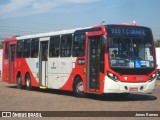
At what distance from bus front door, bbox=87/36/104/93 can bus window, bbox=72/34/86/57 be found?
20.6 inches

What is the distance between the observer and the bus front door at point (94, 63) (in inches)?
717

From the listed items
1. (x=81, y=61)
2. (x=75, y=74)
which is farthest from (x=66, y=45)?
(x=81, y=61)

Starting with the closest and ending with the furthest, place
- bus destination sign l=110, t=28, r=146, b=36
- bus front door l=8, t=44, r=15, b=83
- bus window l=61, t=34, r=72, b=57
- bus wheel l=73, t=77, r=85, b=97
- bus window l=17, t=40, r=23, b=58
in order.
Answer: bus destination sign l=110, t=28, r=146, b=36
bus wheel l=73, t=77, r=85, b=97
bus window l=61, t=34, r=72, b=57
bus window l=17, t=40, r=23, b=58
bus front door l=8, t=44, r=15, b=83

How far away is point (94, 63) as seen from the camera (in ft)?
61.2

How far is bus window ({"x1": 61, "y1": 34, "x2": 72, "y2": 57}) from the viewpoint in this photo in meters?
20.7

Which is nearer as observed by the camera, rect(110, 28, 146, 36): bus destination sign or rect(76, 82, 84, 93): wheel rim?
rect(110, 28, 146, 36): bus destination sign

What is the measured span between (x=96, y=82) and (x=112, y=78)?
1.03 meters

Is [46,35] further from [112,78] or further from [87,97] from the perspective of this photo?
[112,78]

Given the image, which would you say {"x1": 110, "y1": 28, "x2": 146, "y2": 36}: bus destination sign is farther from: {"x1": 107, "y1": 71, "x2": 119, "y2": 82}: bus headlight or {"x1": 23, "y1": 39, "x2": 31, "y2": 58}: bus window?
{"x1": 23, "y1": 39, "x2": 31, "y2": 58}: bus window

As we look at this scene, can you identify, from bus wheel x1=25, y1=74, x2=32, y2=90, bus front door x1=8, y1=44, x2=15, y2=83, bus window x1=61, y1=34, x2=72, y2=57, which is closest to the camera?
bus window x1=61, y1=34, x2=72, y2=57

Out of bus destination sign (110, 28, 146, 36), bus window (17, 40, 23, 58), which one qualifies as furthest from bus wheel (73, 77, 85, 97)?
bus window (17, 40, 23, 58)

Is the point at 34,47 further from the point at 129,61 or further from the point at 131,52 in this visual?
the point at 129,61

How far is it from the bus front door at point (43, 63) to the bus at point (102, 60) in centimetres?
15

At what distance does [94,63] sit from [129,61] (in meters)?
1.58
